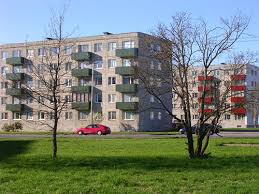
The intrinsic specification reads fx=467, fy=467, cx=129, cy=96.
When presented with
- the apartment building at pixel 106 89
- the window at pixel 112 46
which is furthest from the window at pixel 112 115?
the window at pixel 112 46

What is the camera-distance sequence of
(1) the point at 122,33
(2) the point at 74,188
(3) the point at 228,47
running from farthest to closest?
(1) the point at 122,33 < (3) the point at 228,47 < (2) the point at 74,188

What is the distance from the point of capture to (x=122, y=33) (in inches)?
2817

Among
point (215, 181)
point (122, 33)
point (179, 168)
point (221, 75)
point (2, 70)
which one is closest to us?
point (215, 181)

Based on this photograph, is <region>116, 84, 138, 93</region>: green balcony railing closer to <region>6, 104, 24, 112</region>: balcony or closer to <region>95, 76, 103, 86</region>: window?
<region>95, 76, 103, 86</region>: window

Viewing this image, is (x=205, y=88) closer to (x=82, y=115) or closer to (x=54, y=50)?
(x=54, y=50)

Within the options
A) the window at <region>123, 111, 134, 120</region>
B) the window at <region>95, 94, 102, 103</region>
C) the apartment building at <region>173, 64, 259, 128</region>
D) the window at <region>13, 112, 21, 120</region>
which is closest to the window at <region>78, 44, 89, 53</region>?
the window at <region>95, 94, 102, 103</region>

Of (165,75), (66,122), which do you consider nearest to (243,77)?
(165,75)

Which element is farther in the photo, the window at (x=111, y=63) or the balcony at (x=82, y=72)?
the balcony at (x=82, y=72)

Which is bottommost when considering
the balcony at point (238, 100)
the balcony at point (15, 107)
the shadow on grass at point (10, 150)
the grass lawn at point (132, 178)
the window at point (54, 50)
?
the shadow on grass at point (10, 150)

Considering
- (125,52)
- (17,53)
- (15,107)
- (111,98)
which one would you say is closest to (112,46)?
(125,52)

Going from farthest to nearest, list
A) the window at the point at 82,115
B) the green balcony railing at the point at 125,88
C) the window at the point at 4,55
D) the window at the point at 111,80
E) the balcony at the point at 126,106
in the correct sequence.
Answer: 1. the window at the point at 4,55
2. the window at the point at 82,115
3. the window at the point at 111,80
4. the green balcony railing at the point at 125,88
5. the balcony at the point at 126,106

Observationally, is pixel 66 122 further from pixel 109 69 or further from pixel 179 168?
pixel 179 168

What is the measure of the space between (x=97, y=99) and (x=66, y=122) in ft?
21.6

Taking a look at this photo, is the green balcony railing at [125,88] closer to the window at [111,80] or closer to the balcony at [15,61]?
the window at [111,80]
